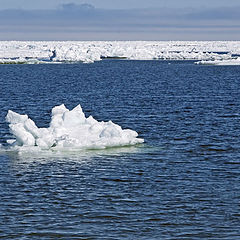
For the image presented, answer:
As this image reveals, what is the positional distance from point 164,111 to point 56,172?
26.9 m

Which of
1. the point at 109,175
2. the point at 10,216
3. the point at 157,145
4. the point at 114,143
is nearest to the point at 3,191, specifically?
the point at 10,216

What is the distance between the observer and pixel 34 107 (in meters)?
56.7

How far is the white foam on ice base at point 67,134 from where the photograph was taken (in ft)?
108

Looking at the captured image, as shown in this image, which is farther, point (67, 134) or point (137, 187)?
point (67, 134)

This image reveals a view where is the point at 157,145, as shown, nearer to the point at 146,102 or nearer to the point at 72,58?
the point at 146,102

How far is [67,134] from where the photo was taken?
33.5 m

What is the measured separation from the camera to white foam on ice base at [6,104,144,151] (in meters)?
32.8

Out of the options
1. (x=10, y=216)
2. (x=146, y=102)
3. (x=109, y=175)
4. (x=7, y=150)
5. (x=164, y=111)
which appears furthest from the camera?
(x=146, y=102)

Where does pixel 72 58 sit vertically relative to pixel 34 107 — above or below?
above

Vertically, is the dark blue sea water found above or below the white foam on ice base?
below

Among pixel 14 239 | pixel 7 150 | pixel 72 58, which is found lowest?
pixel 14 239

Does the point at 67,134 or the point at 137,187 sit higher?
the point at 67,134

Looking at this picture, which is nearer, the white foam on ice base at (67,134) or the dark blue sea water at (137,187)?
the dark blue sea water at (137,187)

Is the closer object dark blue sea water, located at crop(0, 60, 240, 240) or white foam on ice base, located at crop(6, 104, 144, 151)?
dark blue sea water, located at crop(0, 60, 240, 240)
